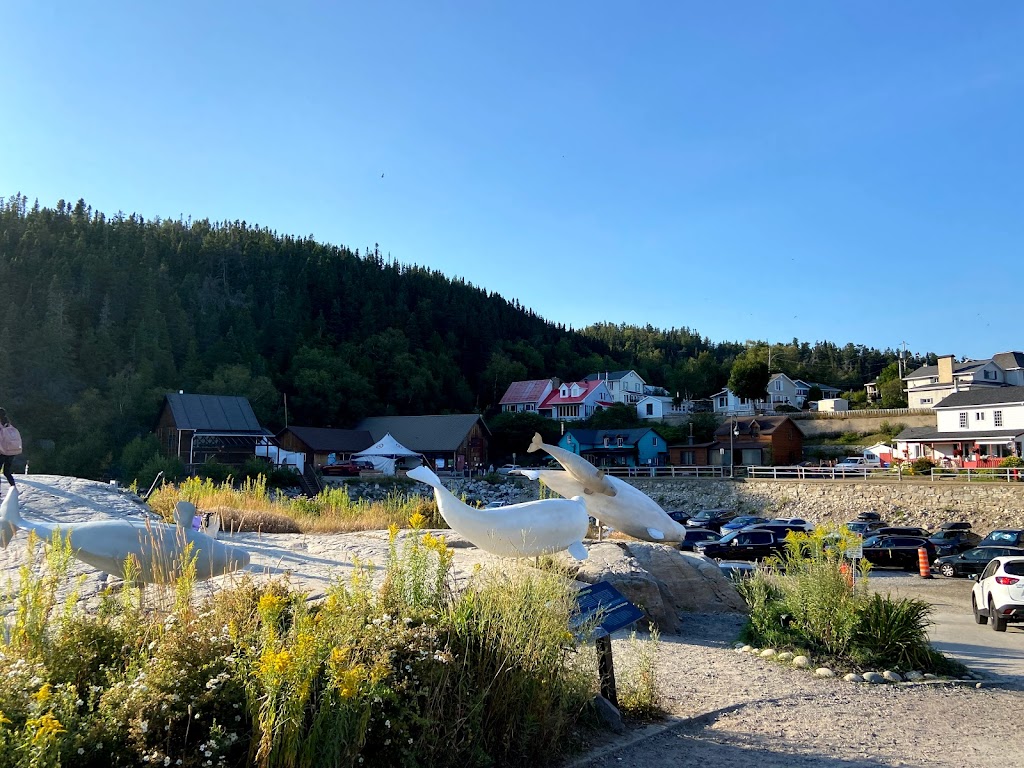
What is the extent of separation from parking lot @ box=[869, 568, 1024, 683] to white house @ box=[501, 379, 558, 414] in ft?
216

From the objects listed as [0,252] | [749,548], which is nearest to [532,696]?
[749,548]

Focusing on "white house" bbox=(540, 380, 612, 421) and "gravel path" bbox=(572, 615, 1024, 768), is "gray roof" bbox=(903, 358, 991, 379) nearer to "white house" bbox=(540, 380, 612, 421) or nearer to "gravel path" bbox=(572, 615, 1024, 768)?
"white house" bbox=(540, 380, 612, 421)

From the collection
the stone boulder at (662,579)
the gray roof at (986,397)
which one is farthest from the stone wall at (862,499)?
the stone boulder at (662,579)

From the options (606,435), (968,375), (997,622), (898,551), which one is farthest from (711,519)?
(968,375)

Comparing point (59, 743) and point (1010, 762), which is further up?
point (59, 743)

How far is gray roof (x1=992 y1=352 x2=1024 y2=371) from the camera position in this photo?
208ft

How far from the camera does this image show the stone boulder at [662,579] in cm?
920

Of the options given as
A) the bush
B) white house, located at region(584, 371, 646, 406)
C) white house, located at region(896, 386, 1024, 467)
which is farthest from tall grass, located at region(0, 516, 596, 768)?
white house, located at region(584, 371, 646, 406)

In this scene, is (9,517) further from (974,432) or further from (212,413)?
(974,432)

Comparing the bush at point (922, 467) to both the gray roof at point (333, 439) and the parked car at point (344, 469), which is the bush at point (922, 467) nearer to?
the parked car at point (344, 469)

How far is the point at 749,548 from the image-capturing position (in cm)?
2264

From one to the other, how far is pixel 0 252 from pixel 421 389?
43133 millimetres

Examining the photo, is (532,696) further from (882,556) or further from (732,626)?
(882,556)

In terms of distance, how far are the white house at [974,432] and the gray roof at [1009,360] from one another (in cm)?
1939
